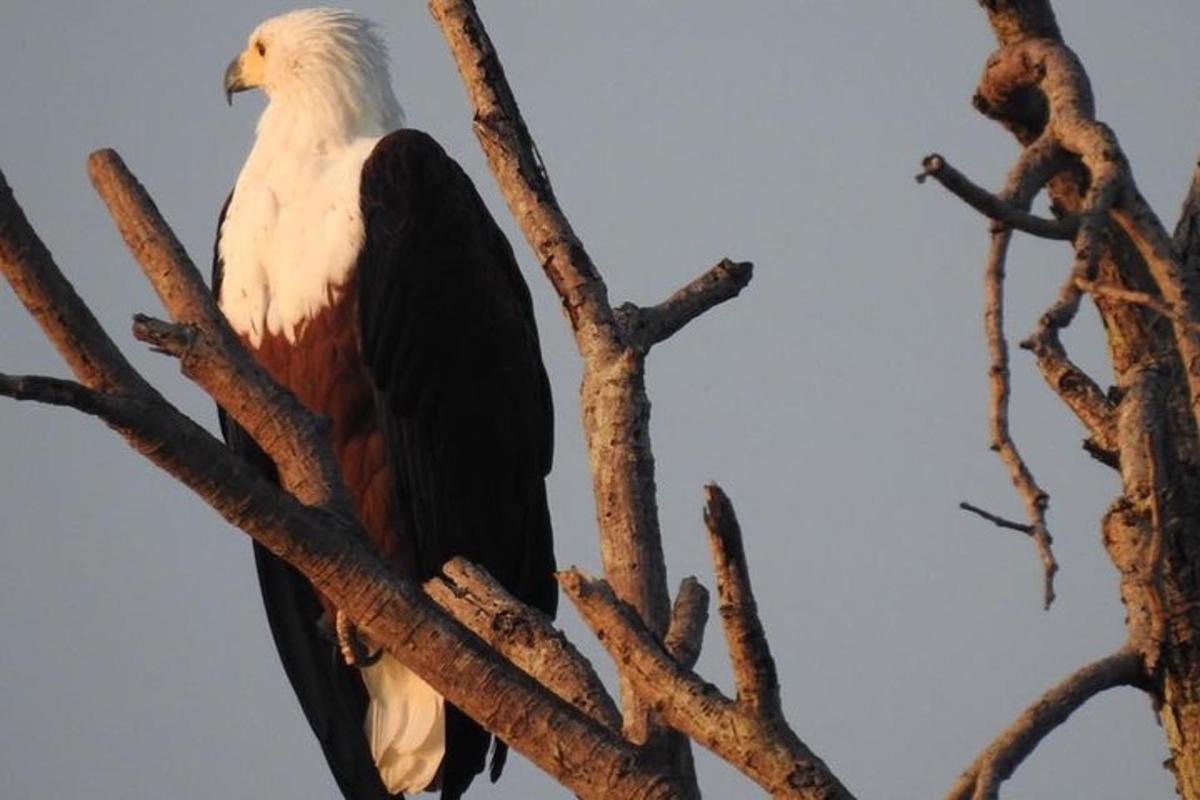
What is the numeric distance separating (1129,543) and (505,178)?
1495mm

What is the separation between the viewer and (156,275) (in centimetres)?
382

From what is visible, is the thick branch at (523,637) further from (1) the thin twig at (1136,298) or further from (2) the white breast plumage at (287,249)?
(2) the white breast plumage at (287,249)

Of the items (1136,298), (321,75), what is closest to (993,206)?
(1136,298)

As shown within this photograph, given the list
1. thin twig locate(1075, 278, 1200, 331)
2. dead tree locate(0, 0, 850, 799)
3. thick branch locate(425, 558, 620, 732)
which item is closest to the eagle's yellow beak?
dead tree locate(0, 0, 850, 799)

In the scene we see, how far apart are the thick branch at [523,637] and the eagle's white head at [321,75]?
228 centimetres

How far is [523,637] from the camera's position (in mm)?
3729

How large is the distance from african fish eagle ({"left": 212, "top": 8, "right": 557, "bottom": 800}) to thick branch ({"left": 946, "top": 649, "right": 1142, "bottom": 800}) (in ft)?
7.63

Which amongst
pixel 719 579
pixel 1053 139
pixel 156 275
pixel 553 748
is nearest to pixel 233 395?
pixel 156 275

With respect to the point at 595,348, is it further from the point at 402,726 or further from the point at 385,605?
the point at 402,726

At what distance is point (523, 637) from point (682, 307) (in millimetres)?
793

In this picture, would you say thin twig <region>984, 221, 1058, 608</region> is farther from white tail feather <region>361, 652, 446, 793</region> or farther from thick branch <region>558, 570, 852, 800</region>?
white tail feather <region>361, 652, 446, 793</region>

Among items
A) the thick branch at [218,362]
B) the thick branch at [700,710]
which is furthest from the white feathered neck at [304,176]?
the thick branch at [700,710]

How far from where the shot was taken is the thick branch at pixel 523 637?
144 inches

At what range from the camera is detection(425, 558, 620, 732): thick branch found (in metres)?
3.67
